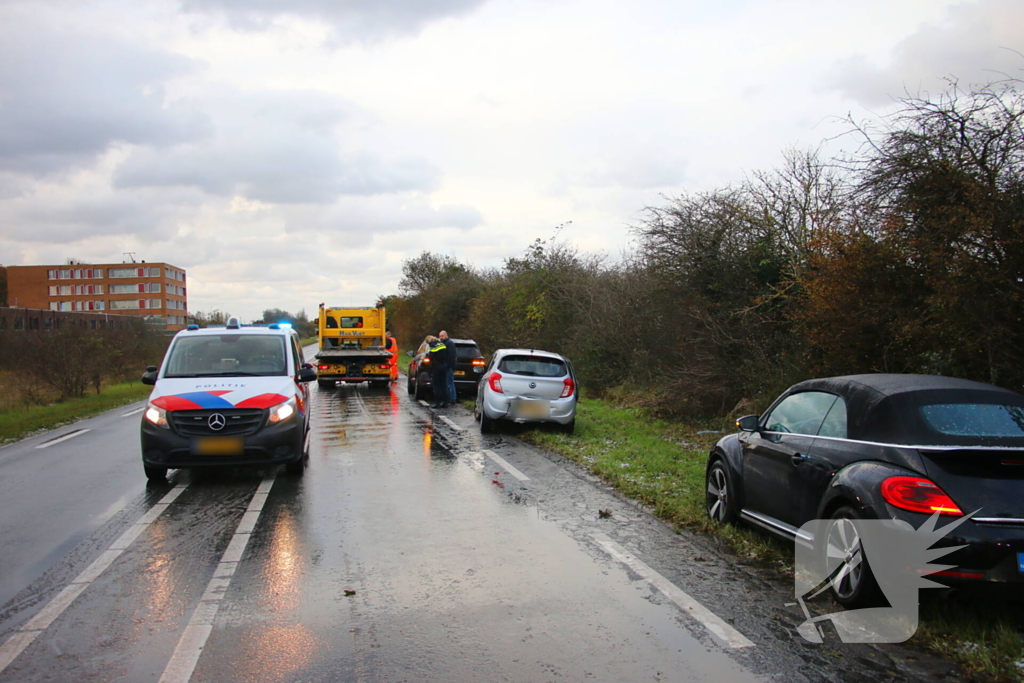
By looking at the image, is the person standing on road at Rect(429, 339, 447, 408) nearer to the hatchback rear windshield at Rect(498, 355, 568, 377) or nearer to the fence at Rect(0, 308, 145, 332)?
the hatchback rear windshield at Rect(498, 355, 568, 377)

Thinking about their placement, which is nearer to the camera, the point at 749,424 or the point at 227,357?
the point at 749,424

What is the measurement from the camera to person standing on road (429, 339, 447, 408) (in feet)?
63.4

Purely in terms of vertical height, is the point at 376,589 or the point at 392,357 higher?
the point at 392,357

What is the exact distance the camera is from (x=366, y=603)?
509 cm

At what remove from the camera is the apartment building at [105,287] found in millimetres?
105375

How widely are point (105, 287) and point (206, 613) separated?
132 metres

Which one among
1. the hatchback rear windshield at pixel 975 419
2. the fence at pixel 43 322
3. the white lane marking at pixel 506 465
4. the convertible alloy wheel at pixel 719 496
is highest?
the fence at pixel 43 322

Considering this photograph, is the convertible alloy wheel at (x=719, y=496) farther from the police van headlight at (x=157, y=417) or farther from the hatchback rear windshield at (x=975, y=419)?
the police van headlight at (x=157, y=417)

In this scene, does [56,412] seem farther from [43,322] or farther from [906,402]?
[43,322]

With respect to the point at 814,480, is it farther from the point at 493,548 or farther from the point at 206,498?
the point at 206,498

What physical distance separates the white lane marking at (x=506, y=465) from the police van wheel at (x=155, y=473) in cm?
425

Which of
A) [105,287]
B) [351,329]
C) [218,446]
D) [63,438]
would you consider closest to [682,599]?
[218,446]

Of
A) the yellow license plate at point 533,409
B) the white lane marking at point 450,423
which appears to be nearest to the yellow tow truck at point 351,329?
the white lane marking at point 450,423

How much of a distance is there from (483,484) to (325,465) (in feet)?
8.60
